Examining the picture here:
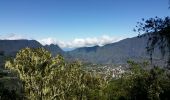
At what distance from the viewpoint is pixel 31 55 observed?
1719 inches

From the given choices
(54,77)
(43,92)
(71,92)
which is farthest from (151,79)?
(43,92)

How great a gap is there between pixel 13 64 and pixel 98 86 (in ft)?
96.7

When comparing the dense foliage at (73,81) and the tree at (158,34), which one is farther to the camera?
the dense foliage at (73,81)

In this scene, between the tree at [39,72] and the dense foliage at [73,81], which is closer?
the tree at [39,72]

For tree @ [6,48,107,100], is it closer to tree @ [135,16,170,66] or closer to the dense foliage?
the dense foliage

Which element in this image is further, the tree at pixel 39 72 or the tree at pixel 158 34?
the tree at pixel 39 72

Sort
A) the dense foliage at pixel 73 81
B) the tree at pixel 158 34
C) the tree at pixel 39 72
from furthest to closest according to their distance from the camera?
the dense foliage at pixel 73 81 → the tree at pixel 39 72 → the tree at pixel 158 34

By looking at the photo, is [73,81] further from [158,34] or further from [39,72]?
[158,34]

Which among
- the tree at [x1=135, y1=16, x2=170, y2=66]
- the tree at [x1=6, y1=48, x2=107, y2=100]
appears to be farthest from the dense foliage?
the tree at [x1=135, y1=16, x2=170, y2=66]

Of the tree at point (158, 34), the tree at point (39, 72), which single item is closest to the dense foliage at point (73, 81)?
the tree at point (39, 72)

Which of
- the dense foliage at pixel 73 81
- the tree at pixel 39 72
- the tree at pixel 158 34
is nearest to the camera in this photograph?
the tree at pixel 158 34

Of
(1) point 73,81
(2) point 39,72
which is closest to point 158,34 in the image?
(2) point 39,72

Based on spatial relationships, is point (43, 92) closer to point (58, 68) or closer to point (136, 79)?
point (58, 68)

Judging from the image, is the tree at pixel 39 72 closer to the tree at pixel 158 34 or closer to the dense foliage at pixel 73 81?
the dense foliage at pixel 73 81
